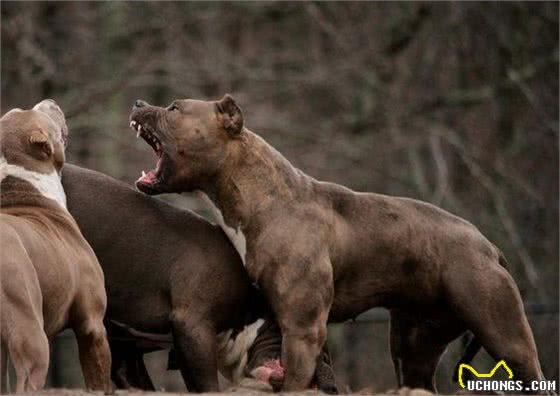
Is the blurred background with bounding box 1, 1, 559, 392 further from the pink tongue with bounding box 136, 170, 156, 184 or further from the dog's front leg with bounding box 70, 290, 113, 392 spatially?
the dog's front leg with bounding box 70, 290, 113, 392

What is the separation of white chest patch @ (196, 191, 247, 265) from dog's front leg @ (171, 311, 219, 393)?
1.56 ft

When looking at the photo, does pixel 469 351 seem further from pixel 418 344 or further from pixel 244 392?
pixel 244 392

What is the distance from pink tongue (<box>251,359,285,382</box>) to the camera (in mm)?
9992

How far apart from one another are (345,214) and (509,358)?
126cm

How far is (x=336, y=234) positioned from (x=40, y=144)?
1754 millimetres

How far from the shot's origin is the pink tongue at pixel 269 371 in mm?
9992

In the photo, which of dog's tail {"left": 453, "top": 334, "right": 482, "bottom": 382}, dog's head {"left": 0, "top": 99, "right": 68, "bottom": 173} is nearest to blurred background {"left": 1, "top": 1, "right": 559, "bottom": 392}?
dog's tail {"left": 453, "top": 334, "right": 482, "bottom": 382}

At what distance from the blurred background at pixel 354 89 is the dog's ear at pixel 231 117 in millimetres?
7126

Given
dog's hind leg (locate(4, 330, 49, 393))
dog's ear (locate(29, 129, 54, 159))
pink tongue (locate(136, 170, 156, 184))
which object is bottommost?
dog's hind leg (locate(4, 330, 49, 393))

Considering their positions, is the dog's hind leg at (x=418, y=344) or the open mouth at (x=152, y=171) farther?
the dog's hind leg at (x=418, y=344)

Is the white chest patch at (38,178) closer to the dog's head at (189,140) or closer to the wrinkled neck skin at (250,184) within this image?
the dog's head at (189,140)

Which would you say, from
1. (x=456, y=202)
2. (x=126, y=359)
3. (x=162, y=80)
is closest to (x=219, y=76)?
(x=162, y=80)

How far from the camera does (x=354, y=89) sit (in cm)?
1994

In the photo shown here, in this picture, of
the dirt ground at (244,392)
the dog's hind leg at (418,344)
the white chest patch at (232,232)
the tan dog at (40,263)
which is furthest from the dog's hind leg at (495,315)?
the tan dog at (40,263)
